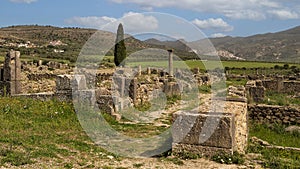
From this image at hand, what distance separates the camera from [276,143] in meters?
10.6

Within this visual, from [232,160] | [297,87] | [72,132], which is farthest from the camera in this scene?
[297,87]

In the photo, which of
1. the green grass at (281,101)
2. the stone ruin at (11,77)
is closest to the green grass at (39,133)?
the stone ruin at (11,77)

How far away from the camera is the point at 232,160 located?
7.69m

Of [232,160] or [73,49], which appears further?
[73,49]

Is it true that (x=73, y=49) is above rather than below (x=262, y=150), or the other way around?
above

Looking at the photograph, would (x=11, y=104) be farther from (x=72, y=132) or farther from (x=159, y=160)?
(x=159, y=160)

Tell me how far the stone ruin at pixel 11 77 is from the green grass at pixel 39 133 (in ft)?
8.60

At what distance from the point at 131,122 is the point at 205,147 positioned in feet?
16.1

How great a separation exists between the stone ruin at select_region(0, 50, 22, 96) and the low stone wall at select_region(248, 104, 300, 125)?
9431 mm

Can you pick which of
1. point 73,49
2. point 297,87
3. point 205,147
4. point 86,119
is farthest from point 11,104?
point 73,49

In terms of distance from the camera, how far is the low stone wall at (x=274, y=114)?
1238cm

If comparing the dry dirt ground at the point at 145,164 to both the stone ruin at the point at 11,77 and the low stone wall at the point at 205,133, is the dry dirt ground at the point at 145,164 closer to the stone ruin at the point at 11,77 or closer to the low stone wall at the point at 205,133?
the low stone wall at the point at 205,133

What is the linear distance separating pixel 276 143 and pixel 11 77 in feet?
35.1

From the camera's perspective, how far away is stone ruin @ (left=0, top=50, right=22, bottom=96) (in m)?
15.8
